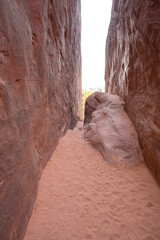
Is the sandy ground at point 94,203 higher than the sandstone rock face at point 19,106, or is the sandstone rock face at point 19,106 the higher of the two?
the sandstone rock face at point 19,106

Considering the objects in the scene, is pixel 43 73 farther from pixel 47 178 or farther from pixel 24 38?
pixel 47 178

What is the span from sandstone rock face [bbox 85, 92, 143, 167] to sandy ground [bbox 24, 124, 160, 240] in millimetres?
304

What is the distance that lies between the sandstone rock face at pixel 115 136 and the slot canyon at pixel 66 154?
0.10ft

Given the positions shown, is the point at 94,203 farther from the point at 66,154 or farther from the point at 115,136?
the point at 115,136

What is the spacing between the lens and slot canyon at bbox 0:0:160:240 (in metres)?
1.79

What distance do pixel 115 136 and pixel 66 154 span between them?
68.5 inches

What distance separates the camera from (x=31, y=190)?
7.77 ft

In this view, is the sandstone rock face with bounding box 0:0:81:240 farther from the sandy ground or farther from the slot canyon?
the sandy ground

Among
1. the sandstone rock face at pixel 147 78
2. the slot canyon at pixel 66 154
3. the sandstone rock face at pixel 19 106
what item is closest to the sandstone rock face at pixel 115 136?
the slot canyon at pixel 66 154

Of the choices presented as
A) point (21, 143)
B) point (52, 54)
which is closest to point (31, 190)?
point (21, 143)

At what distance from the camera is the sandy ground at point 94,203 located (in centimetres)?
212

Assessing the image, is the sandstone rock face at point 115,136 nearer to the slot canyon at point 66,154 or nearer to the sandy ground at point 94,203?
the slot canyon at point 66,154

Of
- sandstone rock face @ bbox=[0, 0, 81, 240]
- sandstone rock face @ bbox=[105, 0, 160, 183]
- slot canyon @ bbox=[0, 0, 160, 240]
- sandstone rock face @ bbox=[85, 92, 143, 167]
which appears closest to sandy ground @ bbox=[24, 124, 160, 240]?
slot canyon @ bbox=[0, 0, 160, 240]

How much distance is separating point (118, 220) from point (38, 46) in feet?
12.4
